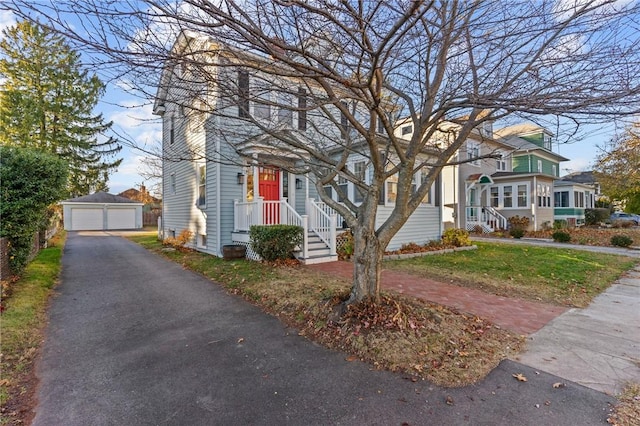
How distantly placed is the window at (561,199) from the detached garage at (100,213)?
36821mm

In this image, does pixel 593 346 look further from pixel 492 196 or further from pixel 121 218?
pixel 121 218

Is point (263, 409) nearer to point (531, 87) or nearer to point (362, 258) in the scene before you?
point (362, 258)

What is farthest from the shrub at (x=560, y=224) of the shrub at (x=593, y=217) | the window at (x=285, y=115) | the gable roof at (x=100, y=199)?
the gable roof at (x=100, y=199)

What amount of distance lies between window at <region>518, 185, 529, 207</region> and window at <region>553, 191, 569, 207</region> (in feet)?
20.5

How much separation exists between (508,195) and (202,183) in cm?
1906

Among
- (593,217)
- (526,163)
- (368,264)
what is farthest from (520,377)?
(593,217)

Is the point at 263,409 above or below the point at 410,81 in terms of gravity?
below

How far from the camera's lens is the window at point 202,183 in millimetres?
11305

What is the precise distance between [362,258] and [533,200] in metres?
19.6

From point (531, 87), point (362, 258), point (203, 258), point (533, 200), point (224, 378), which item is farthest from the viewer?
point (533, 200)

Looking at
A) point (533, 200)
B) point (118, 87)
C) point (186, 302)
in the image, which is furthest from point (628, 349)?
point (533, 200)

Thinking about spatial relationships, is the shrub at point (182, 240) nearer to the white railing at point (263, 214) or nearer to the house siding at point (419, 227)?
the white railing at point (263, 214)

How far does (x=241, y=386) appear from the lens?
10.00ft

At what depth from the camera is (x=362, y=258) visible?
4438 millimetres
